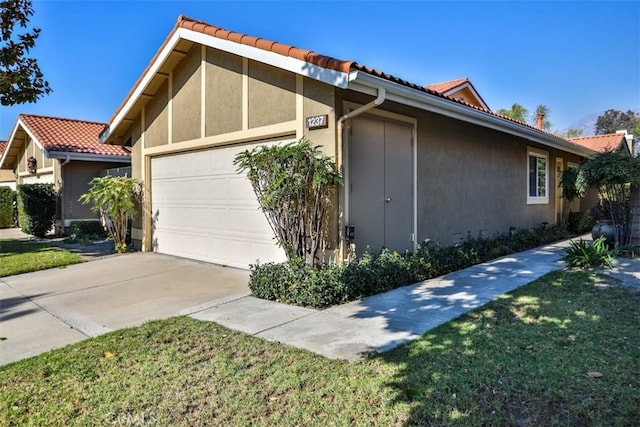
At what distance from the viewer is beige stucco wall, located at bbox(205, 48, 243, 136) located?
25.4ft

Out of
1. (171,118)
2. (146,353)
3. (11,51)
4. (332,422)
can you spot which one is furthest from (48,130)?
(332,422)

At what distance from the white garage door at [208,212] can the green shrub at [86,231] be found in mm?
4077

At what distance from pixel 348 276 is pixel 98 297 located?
3.76 metres

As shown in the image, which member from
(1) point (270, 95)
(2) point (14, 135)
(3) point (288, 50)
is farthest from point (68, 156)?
(3) point (288, 50)

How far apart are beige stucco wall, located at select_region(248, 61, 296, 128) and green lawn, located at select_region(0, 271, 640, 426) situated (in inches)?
155

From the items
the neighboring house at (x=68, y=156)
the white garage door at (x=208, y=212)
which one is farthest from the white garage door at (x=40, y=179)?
the white garage door at (x=208, y=212)

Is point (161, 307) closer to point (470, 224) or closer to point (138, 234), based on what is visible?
point (138, 234)

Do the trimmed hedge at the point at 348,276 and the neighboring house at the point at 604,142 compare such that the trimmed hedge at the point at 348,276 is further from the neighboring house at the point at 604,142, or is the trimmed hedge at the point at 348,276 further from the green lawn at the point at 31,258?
the neighboring house at the point at 604,142

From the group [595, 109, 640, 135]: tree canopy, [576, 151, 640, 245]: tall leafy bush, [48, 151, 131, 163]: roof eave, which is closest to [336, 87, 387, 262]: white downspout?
[576, 151, 640, 245]: tall leafy bush

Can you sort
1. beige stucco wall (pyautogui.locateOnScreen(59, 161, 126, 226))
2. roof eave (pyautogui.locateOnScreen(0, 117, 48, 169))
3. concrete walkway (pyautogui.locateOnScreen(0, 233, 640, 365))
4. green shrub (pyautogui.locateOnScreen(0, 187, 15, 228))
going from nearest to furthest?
concrete walkway (pyautogui.locateOnScreen(0, 233, 640, 365)) → roof eave (pyautogui.locateOnScreen(0, 117, 48, 169)) → beige stucco wall (pyautogui.locateOnScreen(59, 161, 126, 226)) → green shrub (pyautogui.locateOnScreen(0, 187, 15, 228))

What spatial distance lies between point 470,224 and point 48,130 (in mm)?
15332

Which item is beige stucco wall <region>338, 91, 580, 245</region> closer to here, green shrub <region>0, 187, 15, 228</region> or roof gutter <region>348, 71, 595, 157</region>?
roof gutter <region>348, 71, 595, 157</region>

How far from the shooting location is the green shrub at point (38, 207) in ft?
46.5

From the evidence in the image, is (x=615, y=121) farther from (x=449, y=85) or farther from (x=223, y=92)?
(x=223, y=92)
